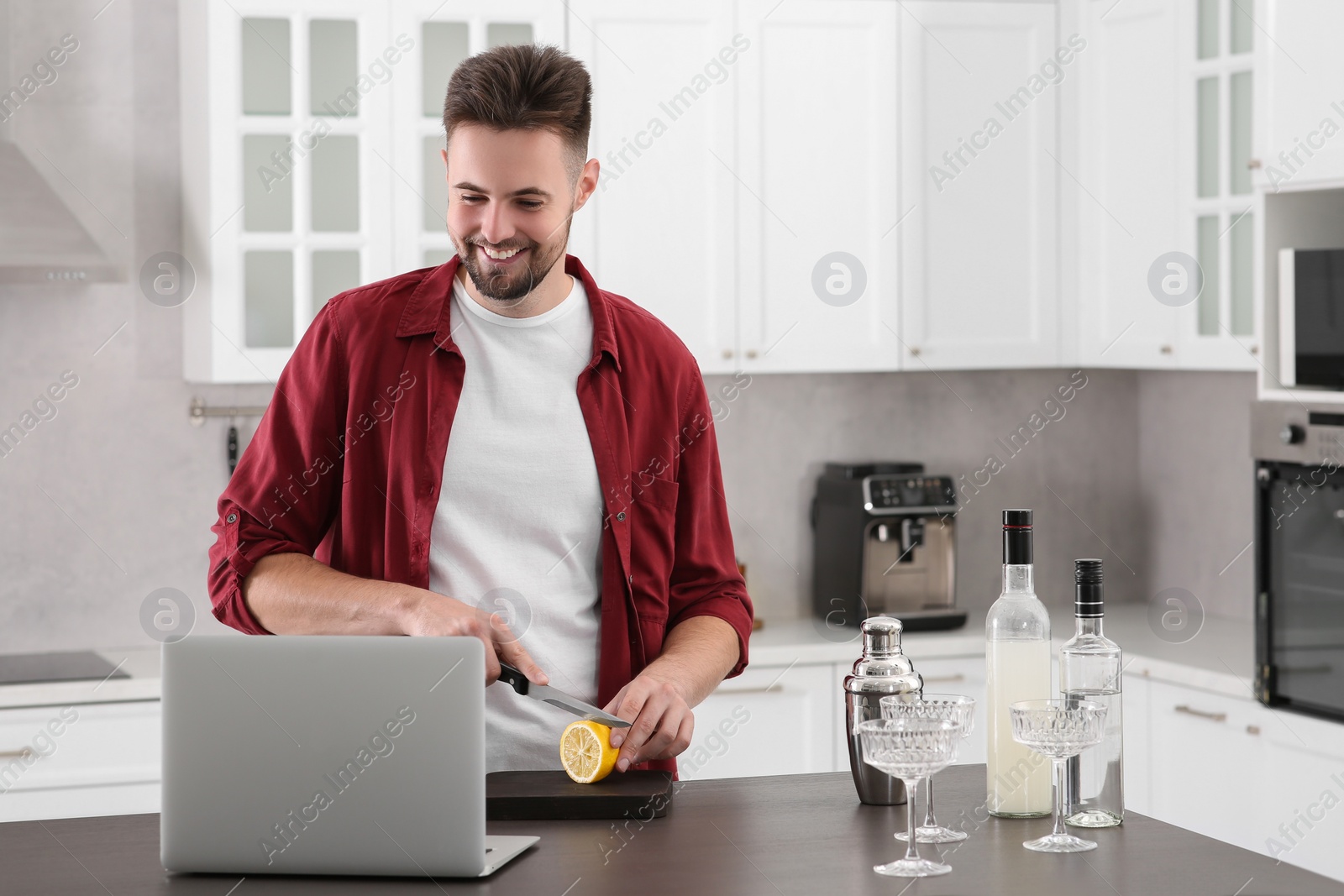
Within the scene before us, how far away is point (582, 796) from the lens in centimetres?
135

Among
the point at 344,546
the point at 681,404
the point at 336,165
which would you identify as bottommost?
the point at 344,546

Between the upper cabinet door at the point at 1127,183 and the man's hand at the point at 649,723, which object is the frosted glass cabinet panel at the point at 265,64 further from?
the man's hand at the point at 649,723

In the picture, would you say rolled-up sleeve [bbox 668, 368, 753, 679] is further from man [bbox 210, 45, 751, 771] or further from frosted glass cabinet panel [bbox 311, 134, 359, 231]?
frosted glass cabinet panel [bbox 311, 134, 359, 231]

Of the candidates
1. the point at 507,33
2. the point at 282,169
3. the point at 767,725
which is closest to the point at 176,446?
the point at 282,169

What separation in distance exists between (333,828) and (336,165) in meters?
2.14

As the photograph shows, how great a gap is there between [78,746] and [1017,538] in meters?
2.15

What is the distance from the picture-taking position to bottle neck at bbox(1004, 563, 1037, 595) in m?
1.33

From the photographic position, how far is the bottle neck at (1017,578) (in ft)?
4.36

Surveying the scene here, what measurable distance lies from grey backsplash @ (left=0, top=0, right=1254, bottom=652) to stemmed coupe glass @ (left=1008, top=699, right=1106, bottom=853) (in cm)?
238

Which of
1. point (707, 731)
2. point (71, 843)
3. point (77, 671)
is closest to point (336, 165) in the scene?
point (77, 671)

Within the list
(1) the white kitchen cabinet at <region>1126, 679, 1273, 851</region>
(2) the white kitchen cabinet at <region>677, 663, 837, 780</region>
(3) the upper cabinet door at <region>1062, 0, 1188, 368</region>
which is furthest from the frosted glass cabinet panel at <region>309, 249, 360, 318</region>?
(1) the white kitchen cabinet at <region>1126, 679, 1273, 851</region>

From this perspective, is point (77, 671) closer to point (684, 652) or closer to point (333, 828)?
point (684, 652)

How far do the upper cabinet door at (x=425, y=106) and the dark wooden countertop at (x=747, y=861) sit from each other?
1.87 metres

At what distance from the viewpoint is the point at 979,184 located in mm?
3441
